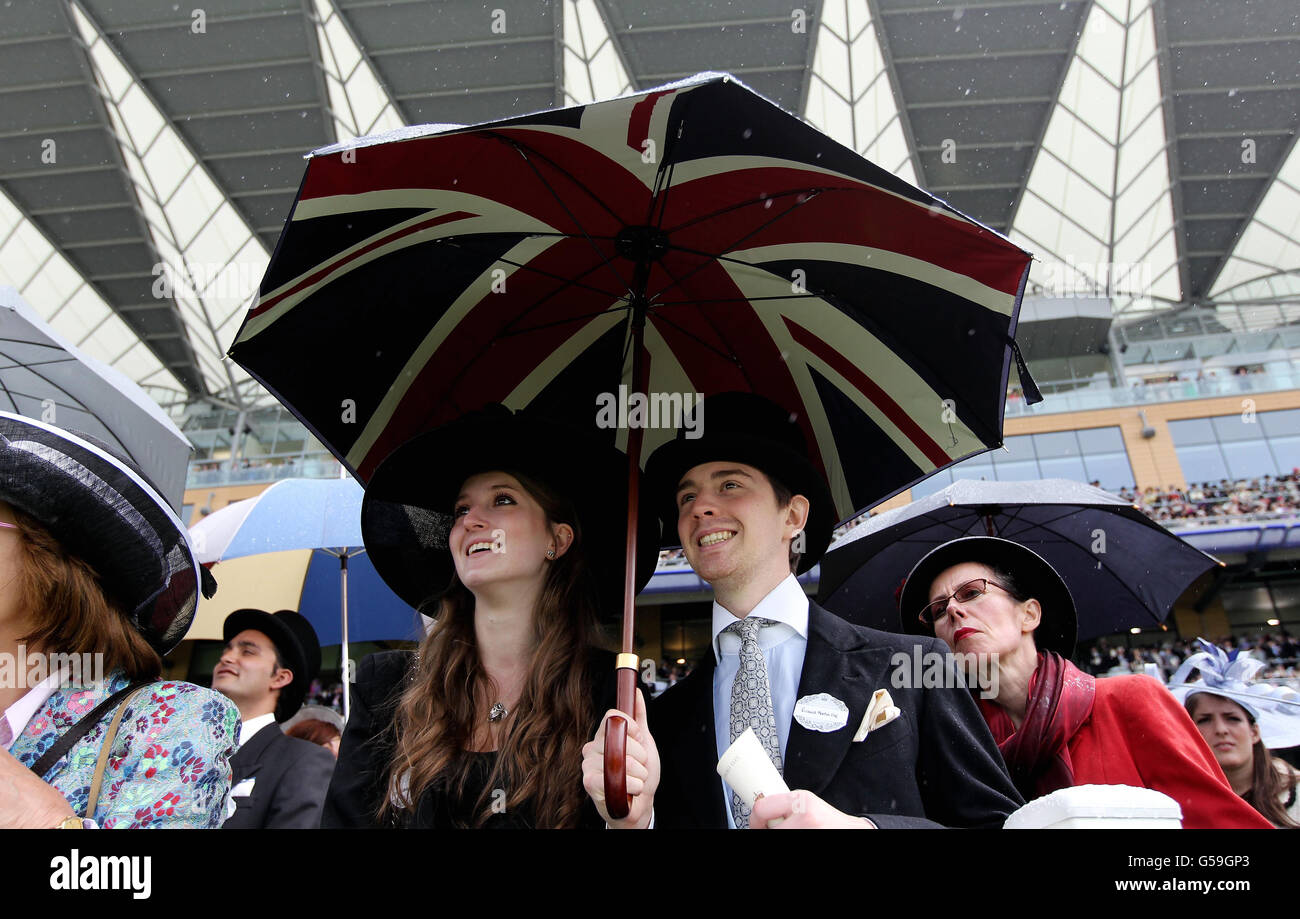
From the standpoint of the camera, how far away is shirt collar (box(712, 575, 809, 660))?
6.04 ft

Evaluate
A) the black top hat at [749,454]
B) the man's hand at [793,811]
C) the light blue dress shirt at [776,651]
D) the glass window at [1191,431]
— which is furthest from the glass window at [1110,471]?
the man's hand at [793,811]

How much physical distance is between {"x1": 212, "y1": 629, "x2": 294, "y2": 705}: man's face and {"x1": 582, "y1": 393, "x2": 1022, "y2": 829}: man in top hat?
2.41m

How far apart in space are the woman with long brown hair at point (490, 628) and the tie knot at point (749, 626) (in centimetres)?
33

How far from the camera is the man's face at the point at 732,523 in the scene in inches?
76.2

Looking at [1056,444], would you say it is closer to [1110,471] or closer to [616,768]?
[1110,471]

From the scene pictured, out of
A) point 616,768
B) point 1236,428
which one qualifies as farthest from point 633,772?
point 1236,428

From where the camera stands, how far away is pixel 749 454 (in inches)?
79.9

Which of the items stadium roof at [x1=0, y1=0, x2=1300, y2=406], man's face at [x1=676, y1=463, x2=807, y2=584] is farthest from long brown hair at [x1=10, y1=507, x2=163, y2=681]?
stadium roof at [x1=0, y1=0, x2=1300, y2=406]

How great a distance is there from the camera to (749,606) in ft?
6.28

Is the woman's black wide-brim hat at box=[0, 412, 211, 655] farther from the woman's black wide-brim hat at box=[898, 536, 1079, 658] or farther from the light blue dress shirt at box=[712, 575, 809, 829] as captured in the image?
the woman's black wide-brim hat at box=[898, 536, 1079, 658]

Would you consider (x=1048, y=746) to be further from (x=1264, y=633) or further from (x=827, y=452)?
(x=1264, y=633)

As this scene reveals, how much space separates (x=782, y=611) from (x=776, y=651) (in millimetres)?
89
